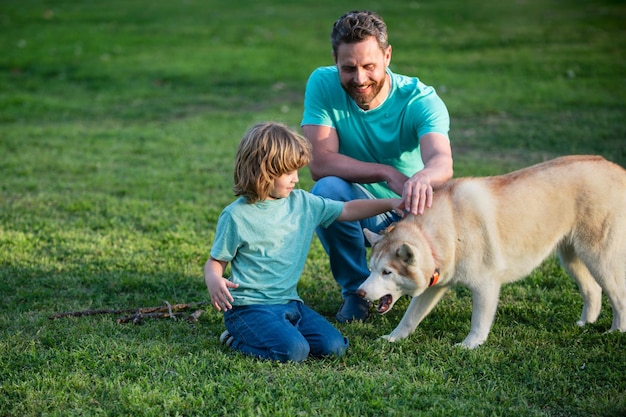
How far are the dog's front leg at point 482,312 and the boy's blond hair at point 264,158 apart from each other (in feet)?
4.61

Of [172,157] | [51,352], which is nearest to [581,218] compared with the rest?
[51,352]

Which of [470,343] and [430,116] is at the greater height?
[430,116]

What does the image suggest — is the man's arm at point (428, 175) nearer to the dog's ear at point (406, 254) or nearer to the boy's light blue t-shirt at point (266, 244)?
the dog's ear at point (406, 254)

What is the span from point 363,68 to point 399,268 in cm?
149

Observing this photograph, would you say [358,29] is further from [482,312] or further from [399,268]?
[482,312]

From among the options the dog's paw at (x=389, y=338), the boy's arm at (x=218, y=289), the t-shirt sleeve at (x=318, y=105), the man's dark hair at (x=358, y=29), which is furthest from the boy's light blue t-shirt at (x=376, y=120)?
the boy's arm at (x=218, y=289)

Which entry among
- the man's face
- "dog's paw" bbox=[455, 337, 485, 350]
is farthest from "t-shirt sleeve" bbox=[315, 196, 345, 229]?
"dog's paw" bbox=[455, 337, 485, 350]

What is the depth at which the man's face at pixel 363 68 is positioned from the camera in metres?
4.96

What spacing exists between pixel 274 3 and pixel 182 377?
2601 cm

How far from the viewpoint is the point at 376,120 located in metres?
5.34

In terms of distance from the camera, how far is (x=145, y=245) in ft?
22.4

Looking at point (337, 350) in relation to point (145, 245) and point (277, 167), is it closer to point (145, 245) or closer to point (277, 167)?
point (277, 167)

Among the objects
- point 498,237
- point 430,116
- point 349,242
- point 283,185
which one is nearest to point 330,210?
point 283,185

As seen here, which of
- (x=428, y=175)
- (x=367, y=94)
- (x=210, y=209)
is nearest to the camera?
(x=428, y=175)
